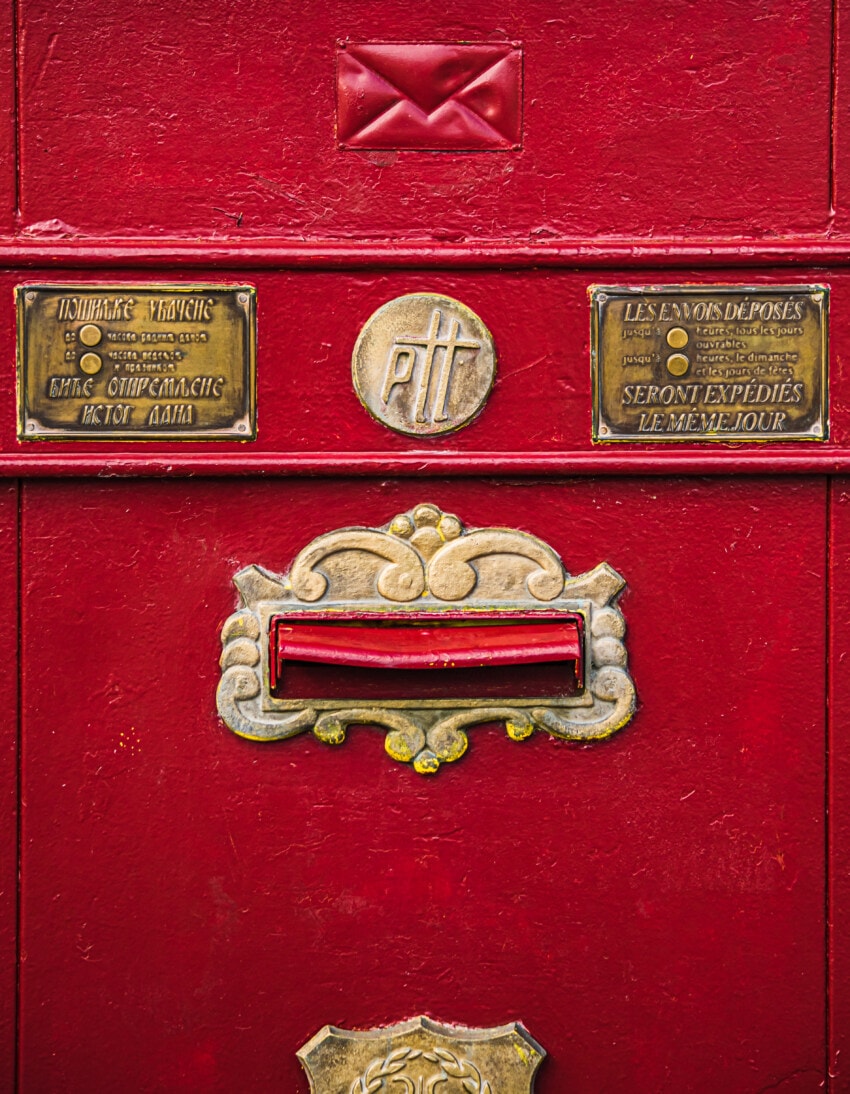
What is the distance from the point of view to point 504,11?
1.59m

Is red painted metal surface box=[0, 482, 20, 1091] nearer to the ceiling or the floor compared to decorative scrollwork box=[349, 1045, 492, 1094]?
nearer to the ceiling

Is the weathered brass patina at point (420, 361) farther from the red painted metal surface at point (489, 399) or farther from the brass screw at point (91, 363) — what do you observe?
the brass screw at point (91, 363)

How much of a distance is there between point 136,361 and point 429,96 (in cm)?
62

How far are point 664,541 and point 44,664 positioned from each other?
3.32 feet

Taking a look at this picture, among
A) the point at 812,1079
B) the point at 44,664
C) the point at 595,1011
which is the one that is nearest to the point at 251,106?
the point at 44,664

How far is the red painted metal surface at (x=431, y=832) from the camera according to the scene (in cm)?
162

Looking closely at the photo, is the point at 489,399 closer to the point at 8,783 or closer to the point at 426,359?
the point at 426,359

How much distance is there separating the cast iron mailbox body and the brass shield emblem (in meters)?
0.03

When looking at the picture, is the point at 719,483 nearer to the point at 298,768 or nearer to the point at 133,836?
the point at 298,768

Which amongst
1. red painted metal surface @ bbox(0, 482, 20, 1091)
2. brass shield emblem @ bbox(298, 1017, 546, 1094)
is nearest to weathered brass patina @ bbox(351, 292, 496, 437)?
red painted metal surface @ bbox(0, 482, 20, 1091)

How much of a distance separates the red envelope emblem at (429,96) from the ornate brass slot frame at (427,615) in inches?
23.1

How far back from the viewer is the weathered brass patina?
160 centimetres

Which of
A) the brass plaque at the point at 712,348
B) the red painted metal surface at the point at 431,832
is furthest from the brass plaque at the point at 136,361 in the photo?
the brass plaque at the point at 712,348

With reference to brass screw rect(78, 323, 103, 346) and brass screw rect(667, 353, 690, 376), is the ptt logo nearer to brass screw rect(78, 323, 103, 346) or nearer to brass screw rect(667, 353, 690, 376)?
brass screw rect(667, 353, 690, 376)
